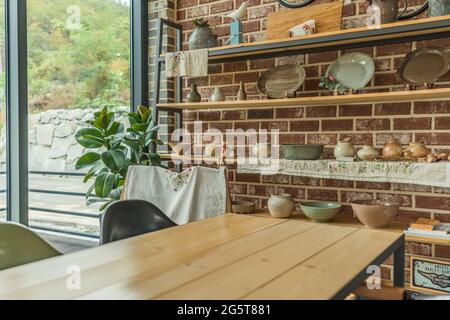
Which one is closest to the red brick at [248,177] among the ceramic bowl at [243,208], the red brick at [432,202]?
the ceramic bowl at [243,208]

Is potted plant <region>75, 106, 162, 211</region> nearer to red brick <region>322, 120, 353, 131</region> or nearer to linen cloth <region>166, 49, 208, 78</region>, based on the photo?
linen cloth <region>166, 49, 208, 78</region>

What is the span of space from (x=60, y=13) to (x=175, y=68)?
88 centimetres

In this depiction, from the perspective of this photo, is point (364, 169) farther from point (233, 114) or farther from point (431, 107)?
point (233, 114)

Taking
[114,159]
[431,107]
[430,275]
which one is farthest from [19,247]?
[431,107]

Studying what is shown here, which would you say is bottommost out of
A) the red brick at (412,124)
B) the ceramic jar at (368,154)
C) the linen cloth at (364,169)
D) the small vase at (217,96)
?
the linen cloth at (364,169)

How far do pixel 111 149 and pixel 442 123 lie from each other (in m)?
2.04

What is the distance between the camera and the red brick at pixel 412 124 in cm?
240

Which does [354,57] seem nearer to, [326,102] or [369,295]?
[326,102]

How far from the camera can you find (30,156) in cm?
274

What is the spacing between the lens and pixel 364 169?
7.52ft

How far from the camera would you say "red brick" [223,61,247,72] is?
303 centimetres

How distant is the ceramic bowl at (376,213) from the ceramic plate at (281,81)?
2.93 feet

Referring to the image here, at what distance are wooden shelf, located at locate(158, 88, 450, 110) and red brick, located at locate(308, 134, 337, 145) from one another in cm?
→ 20

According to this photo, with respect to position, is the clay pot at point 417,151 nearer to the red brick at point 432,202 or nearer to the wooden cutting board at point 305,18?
the red brick at point 432,202
